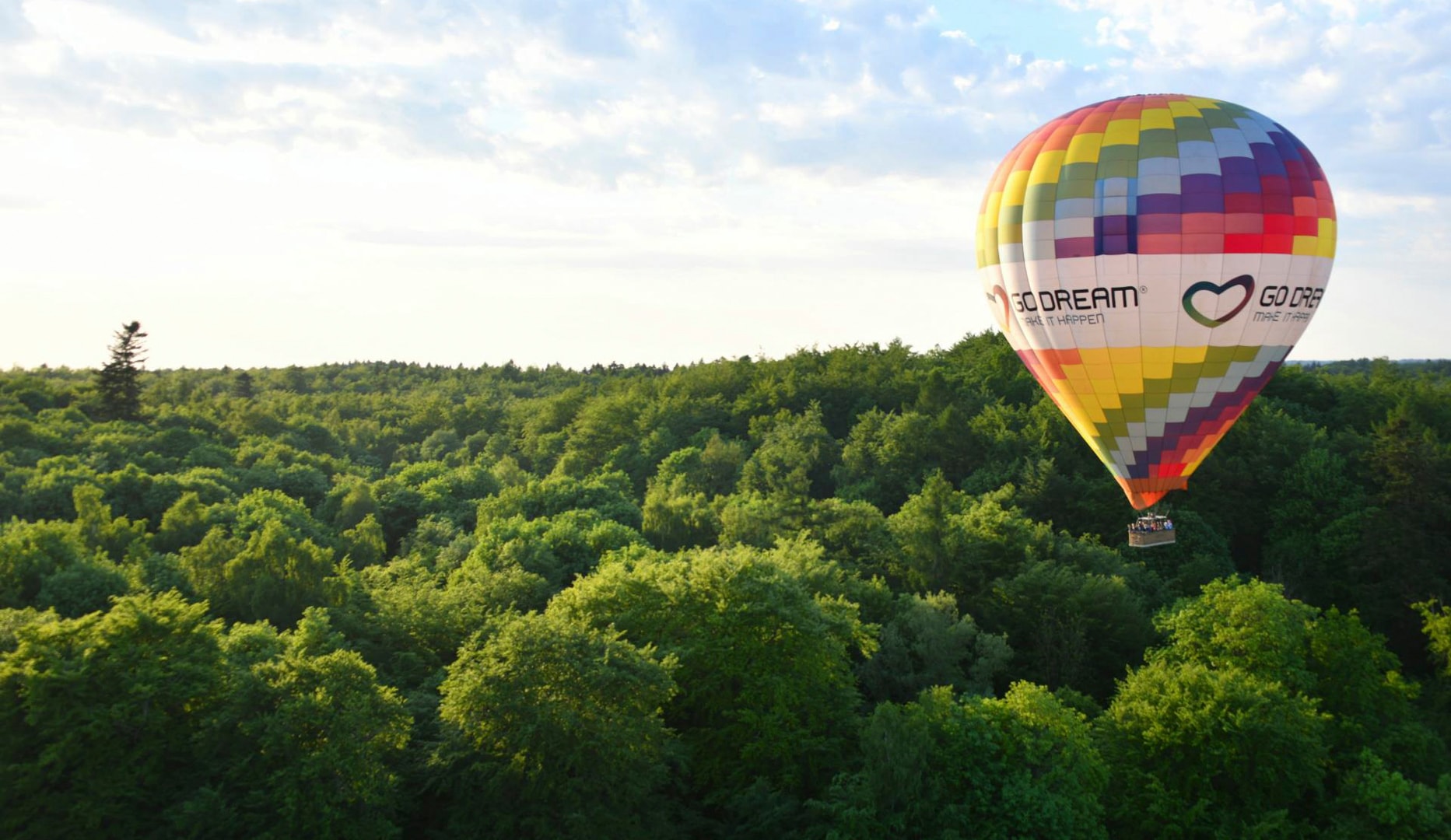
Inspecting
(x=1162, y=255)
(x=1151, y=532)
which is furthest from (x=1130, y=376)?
(x=1151, y=532)

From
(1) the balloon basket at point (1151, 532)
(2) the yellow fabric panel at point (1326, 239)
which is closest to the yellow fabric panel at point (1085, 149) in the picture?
(2) the yellow fabric panel at point (1326, 239)

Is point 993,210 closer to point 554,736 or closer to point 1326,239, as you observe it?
point 1326,239

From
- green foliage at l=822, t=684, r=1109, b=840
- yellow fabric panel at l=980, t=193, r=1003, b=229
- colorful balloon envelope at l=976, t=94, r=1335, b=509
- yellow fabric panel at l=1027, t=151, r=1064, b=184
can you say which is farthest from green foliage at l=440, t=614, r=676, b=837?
yellow fabric panel at l=1027, t=151, r=1064, b=184

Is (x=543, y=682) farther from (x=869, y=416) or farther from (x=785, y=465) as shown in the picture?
(x=869, y=416)

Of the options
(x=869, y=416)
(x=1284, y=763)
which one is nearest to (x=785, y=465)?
(x=869, y=416)

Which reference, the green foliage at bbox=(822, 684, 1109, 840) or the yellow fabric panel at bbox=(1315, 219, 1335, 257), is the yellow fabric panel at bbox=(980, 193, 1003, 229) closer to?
the yellow fabric panel at bbox=(1315, 219, 1335, 257)

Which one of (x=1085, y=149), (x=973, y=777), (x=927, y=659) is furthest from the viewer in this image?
(x=927, y=659)
